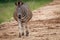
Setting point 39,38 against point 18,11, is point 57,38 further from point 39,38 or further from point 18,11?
point 18,11

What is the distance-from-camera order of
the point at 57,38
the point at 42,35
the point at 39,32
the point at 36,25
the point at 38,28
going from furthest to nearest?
the point at 36,25 < the point at 38,28 < the point at 39,32 < the point at 42,35 < the point at 57,38

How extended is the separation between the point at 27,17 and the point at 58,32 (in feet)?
6.40

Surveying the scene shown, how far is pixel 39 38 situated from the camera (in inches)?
542

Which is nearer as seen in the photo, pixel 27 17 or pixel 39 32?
pixel 27 17

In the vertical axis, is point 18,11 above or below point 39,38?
above

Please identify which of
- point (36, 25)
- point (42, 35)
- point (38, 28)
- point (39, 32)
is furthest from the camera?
point (36, 25)

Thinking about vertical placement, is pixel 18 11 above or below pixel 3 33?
above

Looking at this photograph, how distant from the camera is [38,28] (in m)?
16.8

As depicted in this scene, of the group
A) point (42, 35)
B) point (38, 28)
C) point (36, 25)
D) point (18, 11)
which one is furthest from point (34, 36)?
point (36, 25)

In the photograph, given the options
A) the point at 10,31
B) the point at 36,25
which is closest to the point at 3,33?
the point at 10,31

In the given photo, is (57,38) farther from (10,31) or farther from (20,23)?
(10,31)

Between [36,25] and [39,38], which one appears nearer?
[39,38]

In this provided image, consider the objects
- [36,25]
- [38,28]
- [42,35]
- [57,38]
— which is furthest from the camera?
[36,25]

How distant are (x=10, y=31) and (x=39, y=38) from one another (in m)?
2.63
